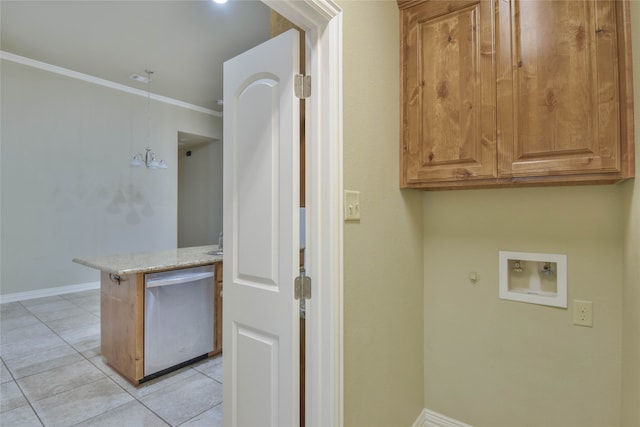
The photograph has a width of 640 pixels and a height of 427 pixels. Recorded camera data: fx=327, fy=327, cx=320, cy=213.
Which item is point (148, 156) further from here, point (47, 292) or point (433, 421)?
point (433, 421)

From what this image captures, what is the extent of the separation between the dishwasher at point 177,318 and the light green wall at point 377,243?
A: 1.69m

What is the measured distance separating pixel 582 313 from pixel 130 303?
2.71 meters

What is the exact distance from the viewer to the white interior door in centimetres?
124

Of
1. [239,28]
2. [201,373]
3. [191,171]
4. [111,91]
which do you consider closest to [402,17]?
[239,28]

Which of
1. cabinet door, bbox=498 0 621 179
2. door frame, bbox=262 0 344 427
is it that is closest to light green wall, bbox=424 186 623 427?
cabinet door, bbox=498 0 621 179

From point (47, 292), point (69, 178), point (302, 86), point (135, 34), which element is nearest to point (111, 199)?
point (69, 178)

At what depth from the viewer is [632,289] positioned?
4.06 ft

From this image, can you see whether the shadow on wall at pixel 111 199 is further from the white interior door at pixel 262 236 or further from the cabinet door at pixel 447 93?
the cabinet door at pixel 447 93

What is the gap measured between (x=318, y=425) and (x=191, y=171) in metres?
7.50

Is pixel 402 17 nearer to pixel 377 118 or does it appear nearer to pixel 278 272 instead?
pixel 377 118

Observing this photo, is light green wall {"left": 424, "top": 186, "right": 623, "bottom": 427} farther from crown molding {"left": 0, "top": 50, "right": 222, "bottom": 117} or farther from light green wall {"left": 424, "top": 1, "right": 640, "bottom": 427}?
crown molding {"left": 0, "top": 50, "right": 222, "bottom": 117}

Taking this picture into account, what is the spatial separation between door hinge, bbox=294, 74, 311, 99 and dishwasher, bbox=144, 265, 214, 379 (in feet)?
6.00

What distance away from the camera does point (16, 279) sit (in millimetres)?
4496

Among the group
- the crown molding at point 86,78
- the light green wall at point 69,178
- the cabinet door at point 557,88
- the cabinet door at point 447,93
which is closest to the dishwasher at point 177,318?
the cabinet door at point 447,93
